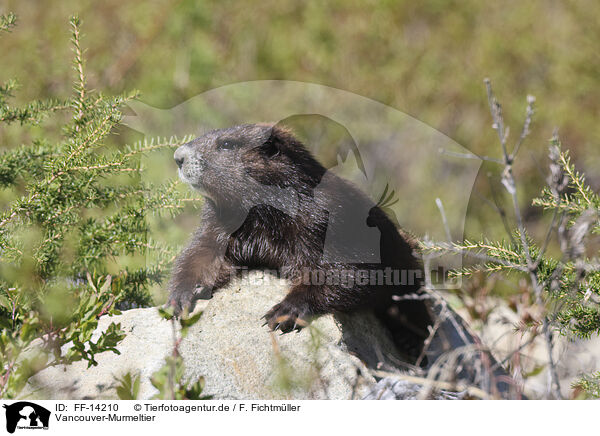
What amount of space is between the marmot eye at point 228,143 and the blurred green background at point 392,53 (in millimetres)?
2191

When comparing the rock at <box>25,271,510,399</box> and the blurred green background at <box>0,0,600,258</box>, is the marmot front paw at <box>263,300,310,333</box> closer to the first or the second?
the rock at <box>25,271,510,399</box>

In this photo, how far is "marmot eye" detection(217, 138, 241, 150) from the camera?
9.00 feet

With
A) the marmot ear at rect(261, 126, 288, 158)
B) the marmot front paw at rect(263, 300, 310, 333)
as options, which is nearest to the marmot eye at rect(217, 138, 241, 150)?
the marmot ear at rect(261, 126, 288, 158)

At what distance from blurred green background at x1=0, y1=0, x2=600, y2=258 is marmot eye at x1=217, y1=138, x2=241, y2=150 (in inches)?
86.3

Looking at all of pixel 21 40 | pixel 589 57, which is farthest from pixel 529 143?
pixel 21 40

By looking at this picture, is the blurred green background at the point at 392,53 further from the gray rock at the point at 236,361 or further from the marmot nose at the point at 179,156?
the gray rock at the point at 236,361

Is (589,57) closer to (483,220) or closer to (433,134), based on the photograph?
(483,220)

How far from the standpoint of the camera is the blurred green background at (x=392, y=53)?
5109 mm

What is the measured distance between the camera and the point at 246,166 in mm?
2680

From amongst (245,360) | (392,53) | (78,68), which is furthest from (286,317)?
(392,53)
